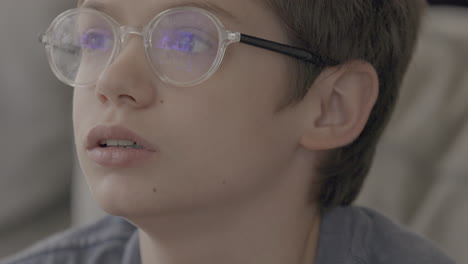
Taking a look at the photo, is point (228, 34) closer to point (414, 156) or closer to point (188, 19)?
point (188, 19)

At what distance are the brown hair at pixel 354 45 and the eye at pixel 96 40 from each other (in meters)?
0.27

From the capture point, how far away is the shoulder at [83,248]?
1.35m

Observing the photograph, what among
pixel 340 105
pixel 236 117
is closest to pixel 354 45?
pixel 340 105

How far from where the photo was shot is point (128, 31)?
1013 mm

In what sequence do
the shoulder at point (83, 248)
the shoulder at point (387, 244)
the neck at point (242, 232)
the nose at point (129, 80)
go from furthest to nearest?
1. the shoulder at point (83, 248)
2. the shoulder at point (387, 244)
3. the neck at point (242, 232)
4. the nose at point (129, 80)

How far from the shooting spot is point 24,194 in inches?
Answer: 77.0

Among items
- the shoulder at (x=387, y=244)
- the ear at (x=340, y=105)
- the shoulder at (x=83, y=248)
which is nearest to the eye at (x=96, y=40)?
the ear at (x=340, y=105)

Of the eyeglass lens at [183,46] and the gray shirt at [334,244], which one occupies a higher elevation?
the eyeglass lens at [183,46]

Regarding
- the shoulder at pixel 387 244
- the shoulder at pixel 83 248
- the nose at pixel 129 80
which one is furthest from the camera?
the shoulder at pixel 83 248

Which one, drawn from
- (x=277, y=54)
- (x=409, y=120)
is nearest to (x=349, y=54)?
(x=277, y=54)

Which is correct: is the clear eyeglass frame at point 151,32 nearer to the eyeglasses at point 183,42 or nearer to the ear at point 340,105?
the eyeglasses at point 183,42

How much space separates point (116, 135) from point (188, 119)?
0.12 meters

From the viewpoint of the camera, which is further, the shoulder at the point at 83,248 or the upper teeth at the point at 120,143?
the shoulder at the point at 83,248

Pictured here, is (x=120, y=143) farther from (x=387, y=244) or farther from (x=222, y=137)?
(x=387, y=244)
